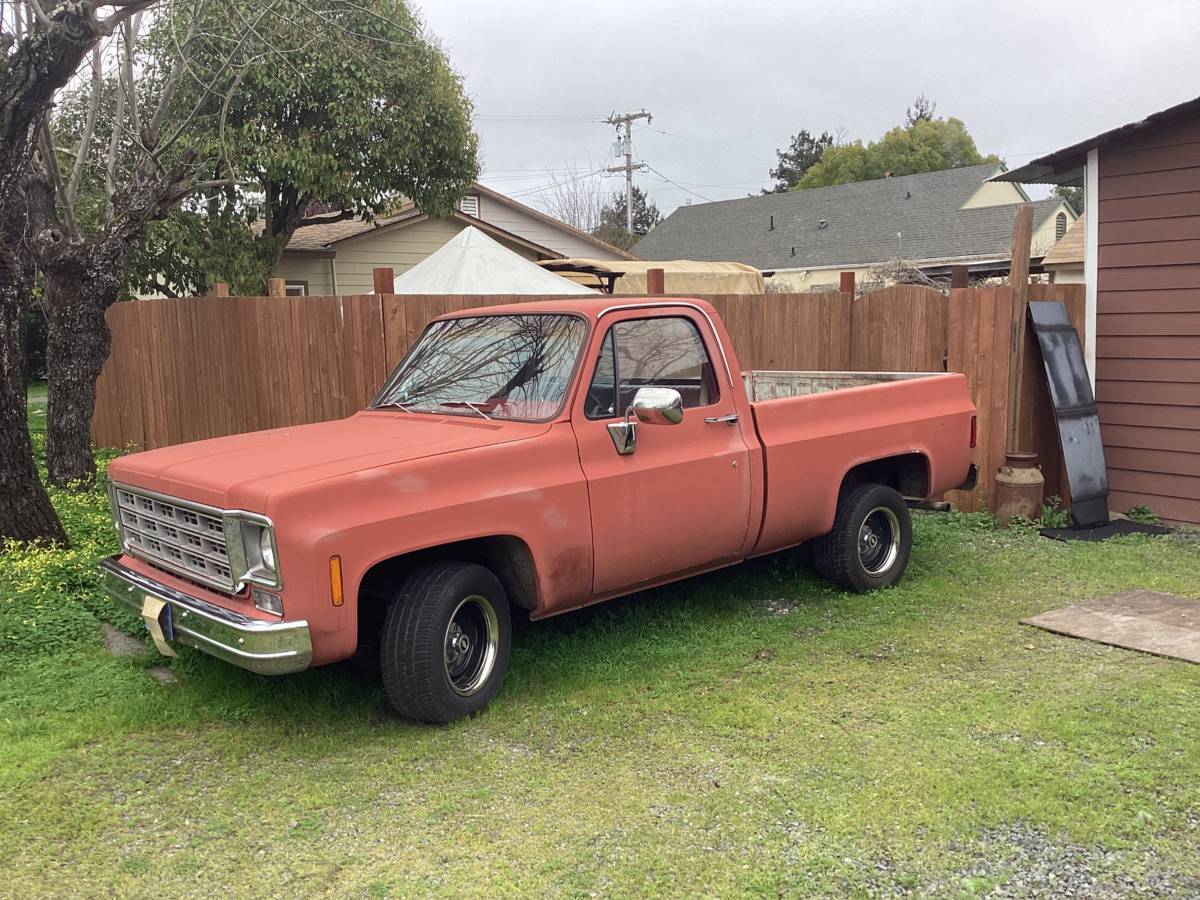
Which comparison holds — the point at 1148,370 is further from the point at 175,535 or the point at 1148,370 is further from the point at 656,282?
the point at 175,535

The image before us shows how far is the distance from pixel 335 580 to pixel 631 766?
4.70 feet

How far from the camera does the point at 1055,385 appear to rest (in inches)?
333

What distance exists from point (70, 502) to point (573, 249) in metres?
19.6

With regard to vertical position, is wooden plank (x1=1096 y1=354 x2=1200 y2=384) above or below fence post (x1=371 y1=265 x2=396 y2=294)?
below

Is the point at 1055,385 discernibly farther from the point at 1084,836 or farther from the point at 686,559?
the point at 1084,836

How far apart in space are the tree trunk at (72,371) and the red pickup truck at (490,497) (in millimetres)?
4199

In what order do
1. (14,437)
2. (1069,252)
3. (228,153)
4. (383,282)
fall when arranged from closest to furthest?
(14,437)
(383,282)
(228,153)
(1069,252)

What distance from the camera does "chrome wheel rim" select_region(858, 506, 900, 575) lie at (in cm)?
652

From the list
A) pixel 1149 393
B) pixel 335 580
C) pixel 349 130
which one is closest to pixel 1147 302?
pixel 1149 393

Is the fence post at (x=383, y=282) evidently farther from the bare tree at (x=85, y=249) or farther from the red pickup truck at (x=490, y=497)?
the red pickup truck at (x=490, y=497)

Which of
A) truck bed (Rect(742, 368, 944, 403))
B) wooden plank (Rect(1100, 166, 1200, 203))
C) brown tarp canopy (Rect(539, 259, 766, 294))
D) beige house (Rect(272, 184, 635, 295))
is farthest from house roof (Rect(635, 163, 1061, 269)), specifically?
truck bed (Rect(742, 368, 944, 403))

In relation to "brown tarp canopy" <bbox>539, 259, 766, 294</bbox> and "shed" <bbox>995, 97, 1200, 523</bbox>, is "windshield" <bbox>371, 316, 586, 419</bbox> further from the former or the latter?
"brown tarp canopy" <bbox>539, 259, 766, 294</bbox>

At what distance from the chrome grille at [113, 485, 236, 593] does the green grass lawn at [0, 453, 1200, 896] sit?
73 centimetres

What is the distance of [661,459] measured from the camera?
5148 millimetres
